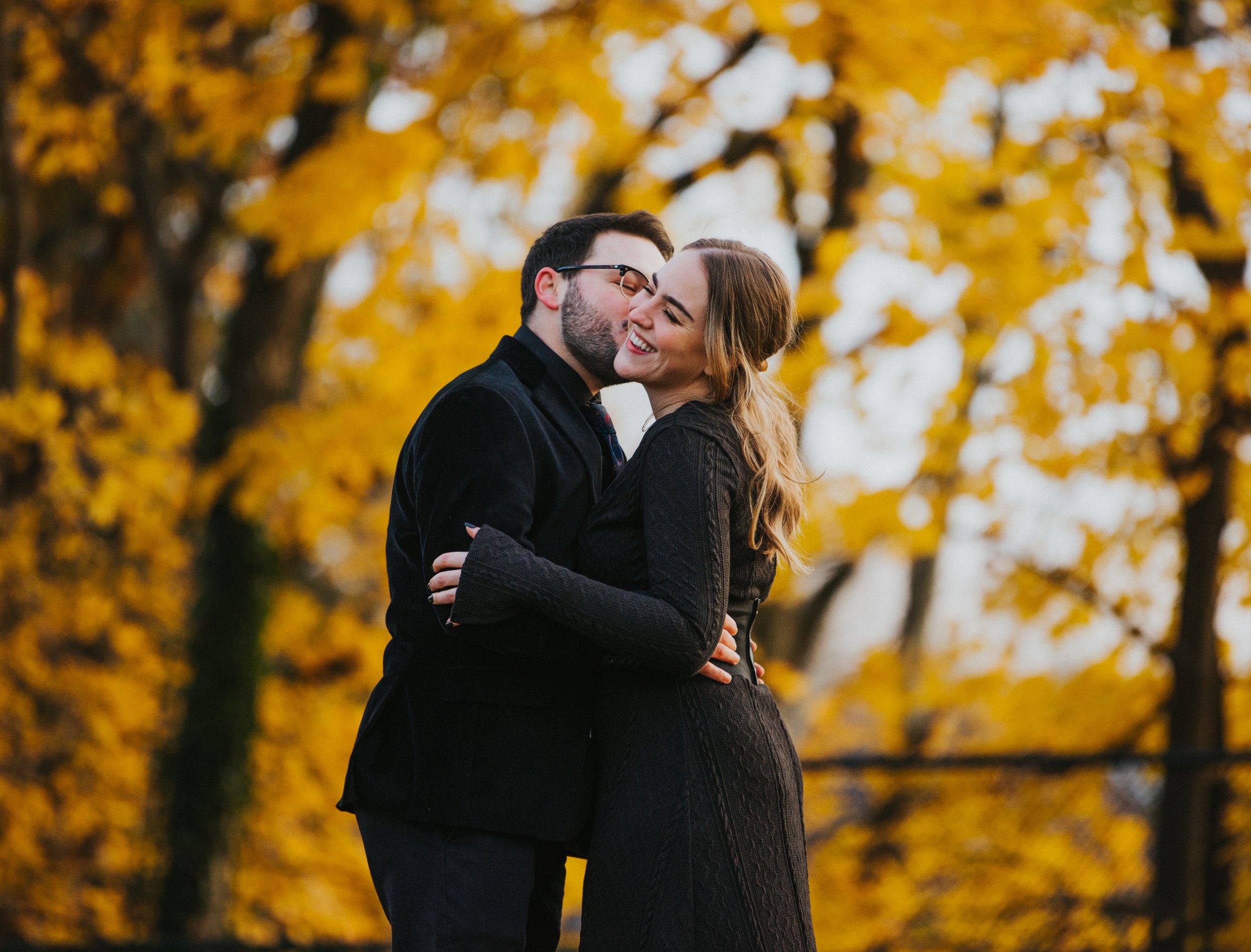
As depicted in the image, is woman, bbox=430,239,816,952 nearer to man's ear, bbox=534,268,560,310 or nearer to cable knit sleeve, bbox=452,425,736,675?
cable knit sleeve, bbox=452,425,736,675

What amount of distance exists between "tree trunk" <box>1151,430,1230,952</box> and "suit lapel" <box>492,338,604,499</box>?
372cm

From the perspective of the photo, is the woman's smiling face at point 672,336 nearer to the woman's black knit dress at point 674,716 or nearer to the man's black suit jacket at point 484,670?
the woman's black knit dress at point 674,716

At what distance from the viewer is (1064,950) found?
5.22 m

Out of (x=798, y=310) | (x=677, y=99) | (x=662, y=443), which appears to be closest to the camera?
(x=662, y=443)

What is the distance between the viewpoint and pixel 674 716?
2.01 metres

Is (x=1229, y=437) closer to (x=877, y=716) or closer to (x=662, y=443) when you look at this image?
(x=662, y=443)

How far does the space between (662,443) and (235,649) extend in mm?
5884

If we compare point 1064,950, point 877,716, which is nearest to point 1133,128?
point 1064,950

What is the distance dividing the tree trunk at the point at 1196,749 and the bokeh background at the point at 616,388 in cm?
2

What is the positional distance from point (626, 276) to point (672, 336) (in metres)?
0.29

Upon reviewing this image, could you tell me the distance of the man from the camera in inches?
80.0

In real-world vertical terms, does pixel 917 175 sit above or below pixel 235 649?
above

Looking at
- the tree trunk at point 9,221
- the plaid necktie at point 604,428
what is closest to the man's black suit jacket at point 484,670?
the plaid necktie at point 604,428

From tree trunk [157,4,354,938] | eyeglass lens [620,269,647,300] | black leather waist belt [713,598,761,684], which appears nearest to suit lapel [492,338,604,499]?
eyeglass lens [620,269,647,300]
